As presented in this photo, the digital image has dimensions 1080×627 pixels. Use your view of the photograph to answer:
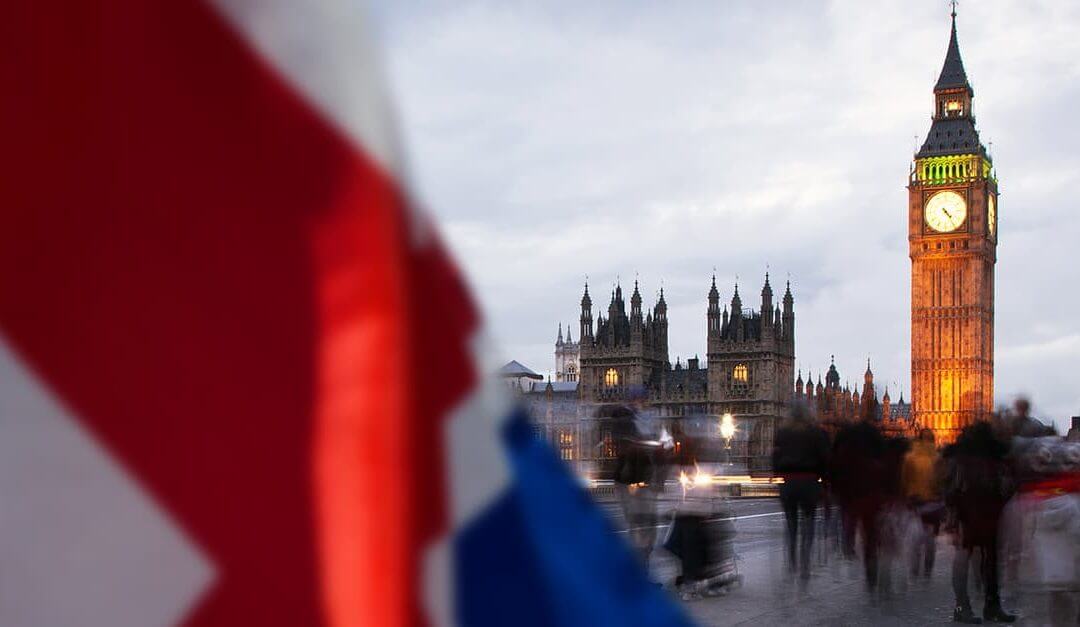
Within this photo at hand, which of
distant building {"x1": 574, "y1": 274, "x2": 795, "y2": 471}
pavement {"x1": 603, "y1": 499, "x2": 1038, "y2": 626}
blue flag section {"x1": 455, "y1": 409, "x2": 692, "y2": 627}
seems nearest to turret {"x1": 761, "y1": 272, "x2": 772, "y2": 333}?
distant building {"x1": 574, "y1": 274, "x2": 795, "y2": 471}

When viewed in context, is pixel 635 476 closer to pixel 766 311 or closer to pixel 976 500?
pixel 976 500

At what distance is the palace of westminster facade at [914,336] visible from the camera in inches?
3413

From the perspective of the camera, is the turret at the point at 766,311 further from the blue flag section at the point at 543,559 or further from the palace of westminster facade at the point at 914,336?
the blue flag section at the point at 543,559

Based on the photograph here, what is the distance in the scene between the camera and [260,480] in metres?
1.07

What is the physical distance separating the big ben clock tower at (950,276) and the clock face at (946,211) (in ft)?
0.21

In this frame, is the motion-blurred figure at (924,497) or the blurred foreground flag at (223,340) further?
the motion-blurred figure at (924,497)

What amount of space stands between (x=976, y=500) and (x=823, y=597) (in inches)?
60.4

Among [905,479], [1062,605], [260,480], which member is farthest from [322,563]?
[905,479]

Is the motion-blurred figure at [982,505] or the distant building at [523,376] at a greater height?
the distant building at [523,376]

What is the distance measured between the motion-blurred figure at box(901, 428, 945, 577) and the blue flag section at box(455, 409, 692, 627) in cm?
1223

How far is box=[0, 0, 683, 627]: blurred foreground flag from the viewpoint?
993 mm

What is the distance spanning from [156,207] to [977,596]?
11623mm

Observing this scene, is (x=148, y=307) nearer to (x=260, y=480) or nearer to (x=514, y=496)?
(x=260, y=480)

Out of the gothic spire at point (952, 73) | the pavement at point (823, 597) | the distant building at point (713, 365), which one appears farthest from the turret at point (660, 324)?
the pavement at point (823, 597)
